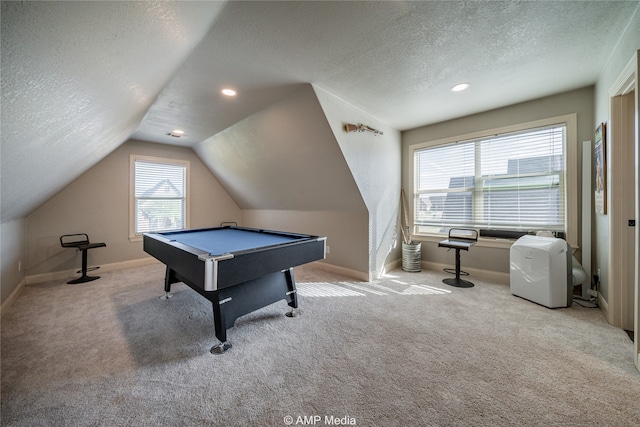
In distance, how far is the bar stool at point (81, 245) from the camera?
3.43 m

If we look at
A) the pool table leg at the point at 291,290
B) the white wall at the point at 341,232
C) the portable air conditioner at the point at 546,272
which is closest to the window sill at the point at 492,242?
the portable air conditioner at the point at 546,272

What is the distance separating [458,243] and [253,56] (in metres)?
3.27

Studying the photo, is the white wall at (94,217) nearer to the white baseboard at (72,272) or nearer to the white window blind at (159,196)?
the white baseboard at (72,272)

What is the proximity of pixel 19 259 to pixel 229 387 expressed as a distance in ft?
12.6

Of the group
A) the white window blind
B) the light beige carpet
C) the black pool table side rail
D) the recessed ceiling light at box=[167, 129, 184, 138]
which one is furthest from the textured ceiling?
the light beige carpet

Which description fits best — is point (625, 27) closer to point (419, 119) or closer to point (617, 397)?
point (419, 119)

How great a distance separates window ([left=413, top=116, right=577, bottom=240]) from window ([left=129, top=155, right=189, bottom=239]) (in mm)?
4725

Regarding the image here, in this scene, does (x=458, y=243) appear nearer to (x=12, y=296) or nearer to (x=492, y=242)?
(x=492, y=242)

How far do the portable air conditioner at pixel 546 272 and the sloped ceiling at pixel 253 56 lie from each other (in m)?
1.82

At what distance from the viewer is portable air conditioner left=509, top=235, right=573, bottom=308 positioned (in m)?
2.51

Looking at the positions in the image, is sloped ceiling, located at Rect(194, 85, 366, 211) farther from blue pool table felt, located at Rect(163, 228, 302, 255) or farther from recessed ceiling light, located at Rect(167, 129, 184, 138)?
blue pool table felt, located at Rect(163, 228, 302, 255)

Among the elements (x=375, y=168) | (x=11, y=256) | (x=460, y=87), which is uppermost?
(x=460, y=87)

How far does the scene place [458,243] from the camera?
10.5 feet

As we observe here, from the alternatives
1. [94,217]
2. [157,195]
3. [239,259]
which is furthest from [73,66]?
[157,195]
